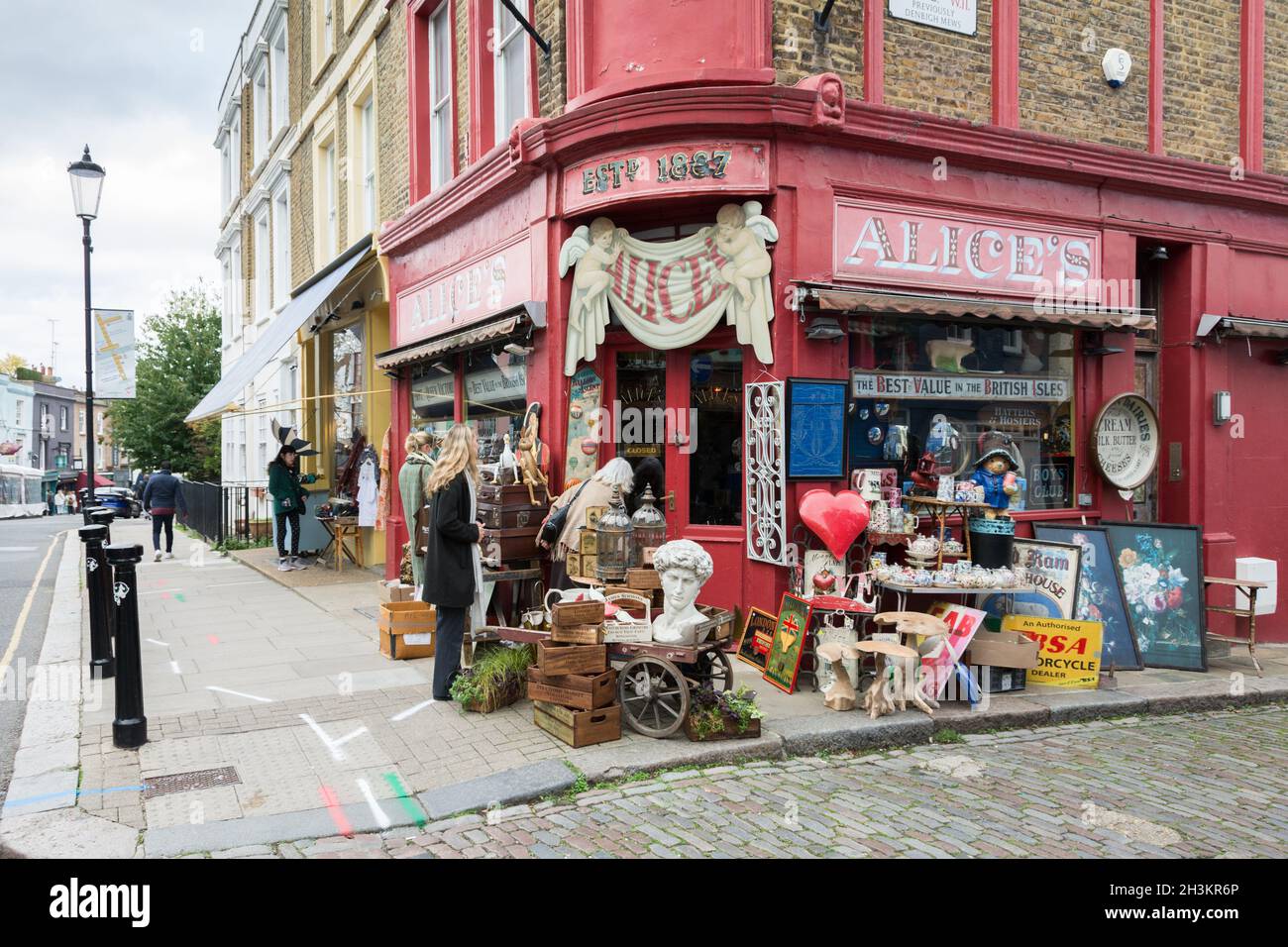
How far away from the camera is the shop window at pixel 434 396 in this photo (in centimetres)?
1130

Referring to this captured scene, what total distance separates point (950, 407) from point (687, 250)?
2856 millimetres

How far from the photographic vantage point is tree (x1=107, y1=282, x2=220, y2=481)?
30.7m

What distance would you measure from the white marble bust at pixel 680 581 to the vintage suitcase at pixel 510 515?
2.39 meters

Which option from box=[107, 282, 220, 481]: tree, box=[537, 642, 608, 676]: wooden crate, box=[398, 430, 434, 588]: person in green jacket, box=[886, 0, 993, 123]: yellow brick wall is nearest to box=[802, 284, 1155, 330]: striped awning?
box=[886, 0, 993, 123]: yellow brick wall

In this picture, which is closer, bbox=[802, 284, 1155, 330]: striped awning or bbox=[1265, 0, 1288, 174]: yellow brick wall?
bbox=[802, 284, 1155, 330]: striped awning

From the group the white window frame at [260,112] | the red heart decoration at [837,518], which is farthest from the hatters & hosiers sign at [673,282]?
the white window frame at [260,112]

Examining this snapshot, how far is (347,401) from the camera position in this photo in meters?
15.6

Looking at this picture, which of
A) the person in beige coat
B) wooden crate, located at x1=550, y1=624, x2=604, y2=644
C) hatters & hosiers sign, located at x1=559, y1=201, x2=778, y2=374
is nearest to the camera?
wooden crate, located at x1=550, y1=624, x2=604, y2=644

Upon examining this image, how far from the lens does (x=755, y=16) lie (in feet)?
24.0

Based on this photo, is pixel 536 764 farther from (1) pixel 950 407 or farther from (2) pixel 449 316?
(2) pixel 449 316

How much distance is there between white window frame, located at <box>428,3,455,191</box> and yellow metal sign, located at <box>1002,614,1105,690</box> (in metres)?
8.63

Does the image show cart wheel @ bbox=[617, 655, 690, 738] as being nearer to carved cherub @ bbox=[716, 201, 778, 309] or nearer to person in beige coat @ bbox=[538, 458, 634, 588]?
person in beige coat @ bbox=[538, 458, 634, 588]

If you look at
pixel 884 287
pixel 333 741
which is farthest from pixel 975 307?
pixel 333 741

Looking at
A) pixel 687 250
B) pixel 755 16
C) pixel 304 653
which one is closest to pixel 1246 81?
pixel 755 16
